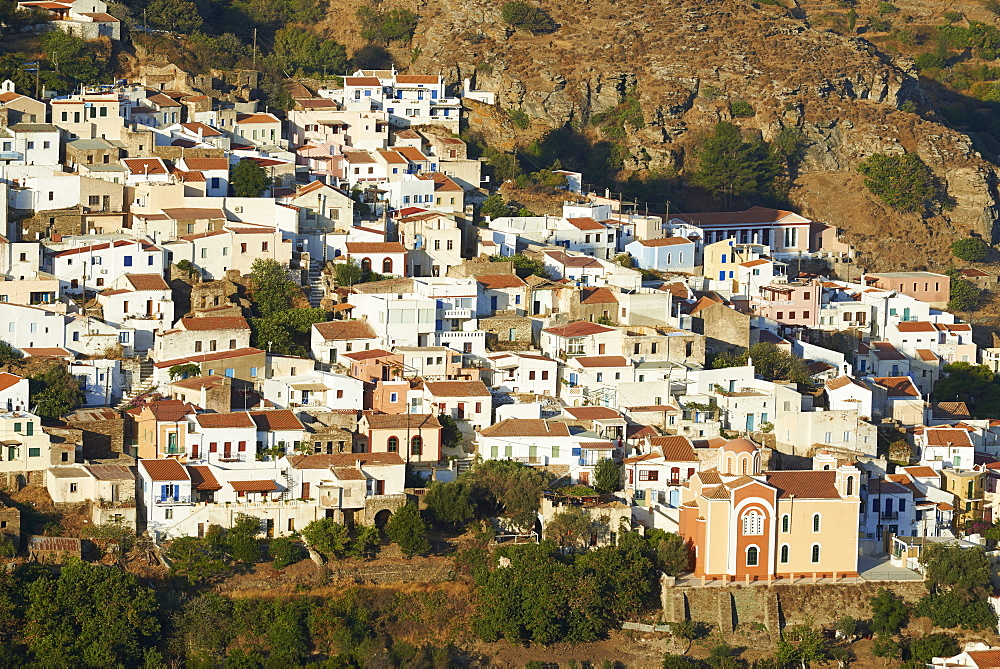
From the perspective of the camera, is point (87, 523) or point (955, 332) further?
point (955, 332)

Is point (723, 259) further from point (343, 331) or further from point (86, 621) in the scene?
point (86, 621)

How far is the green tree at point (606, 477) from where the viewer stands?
48.0m

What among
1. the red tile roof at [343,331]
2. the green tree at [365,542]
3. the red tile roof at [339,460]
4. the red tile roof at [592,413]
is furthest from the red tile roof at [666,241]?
the green tree at [365,542]

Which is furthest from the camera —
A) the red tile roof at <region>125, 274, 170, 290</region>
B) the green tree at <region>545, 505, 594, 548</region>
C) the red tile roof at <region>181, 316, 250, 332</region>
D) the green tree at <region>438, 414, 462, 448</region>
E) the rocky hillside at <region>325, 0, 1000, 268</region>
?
the rocky hillside at <region>325, 0, 1000, 268</region>

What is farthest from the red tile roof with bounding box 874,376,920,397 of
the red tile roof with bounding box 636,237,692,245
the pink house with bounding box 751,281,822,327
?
the red tile roof with bounding box 636,237,692,245

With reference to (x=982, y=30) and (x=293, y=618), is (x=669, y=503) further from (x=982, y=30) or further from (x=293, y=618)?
(x=982, y=30)

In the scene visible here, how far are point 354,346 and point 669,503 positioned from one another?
8.77m

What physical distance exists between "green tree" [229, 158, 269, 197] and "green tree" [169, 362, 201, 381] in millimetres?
9574

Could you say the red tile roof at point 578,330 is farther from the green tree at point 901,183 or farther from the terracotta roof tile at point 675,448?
the green tree at point 901,183

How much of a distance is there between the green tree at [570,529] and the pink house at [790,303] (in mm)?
15426

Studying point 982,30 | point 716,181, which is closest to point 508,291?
point 716,181

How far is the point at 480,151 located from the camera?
70.3 m

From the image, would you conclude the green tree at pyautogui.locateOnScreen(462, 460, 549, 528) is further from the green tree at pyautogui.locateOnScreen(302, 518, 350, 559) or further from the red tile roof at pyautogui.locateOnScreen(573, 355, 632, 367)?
the red tile roof at pyautogui.locateOnScreen(573, 355, 632, 367)

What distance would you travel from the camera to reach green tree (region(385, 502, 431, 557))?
45.4m
